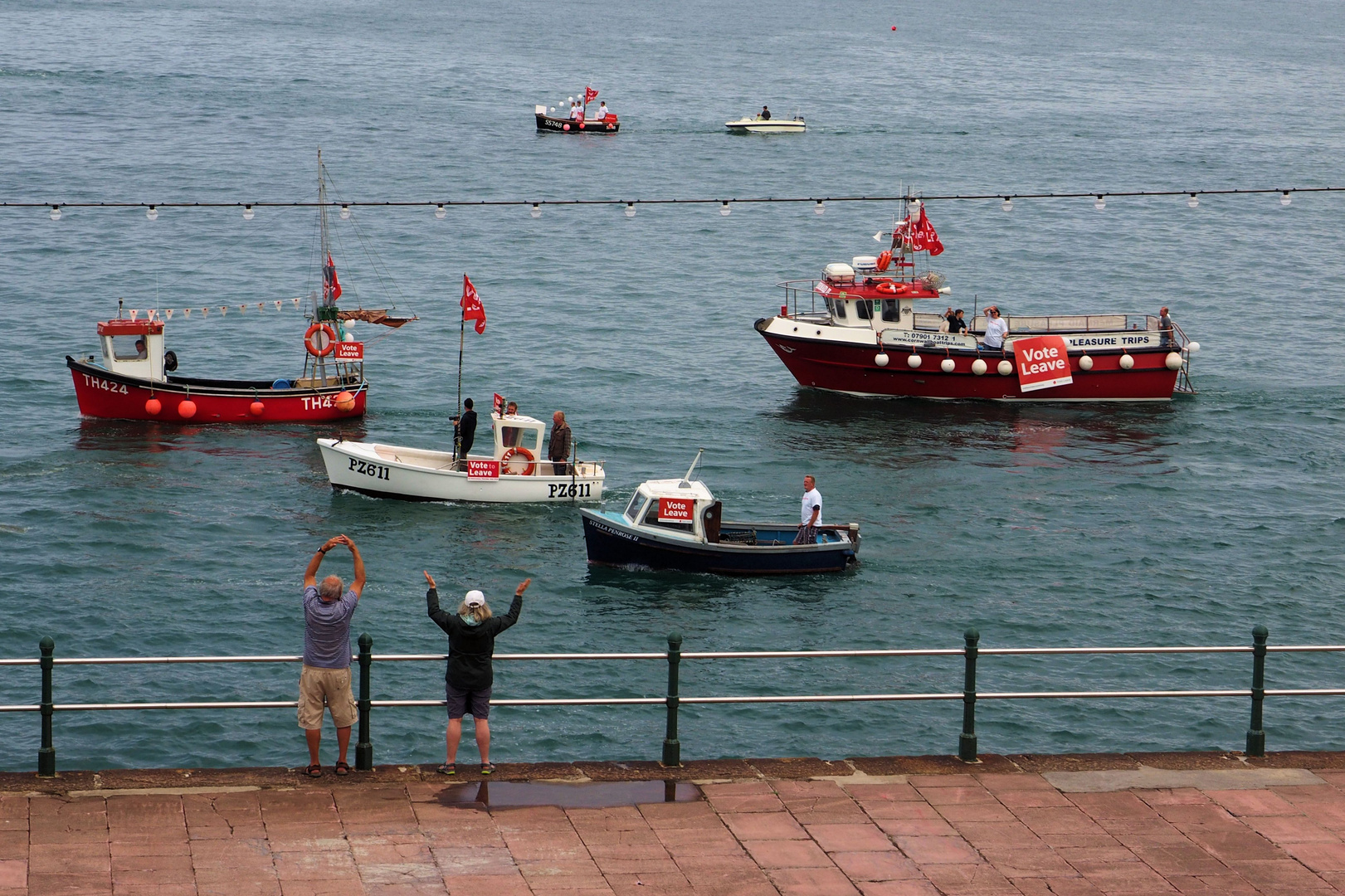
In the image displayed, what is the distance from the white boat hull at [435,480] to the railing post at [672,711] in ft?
71.5

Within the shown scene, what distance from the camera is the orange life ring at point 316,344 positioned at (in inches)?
1623

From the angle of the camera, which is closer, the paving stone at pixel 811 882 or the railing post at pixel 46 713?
the paving stone at pixel 811 882

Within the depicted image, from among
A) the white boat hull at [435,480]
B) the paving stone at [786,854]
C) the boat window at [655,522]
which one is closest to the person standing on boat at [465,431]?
the white boat hull at [435,480]

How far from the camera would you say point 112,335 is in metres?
40.6

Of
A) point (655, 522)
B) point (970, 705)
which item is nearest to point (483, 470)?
point (655, 522)

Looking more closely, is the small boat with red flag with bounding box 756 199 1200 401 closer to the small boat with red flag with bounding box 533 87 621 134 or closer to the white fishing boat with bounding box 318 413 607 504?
the white fishing boat with bounding box 318 413 607 504

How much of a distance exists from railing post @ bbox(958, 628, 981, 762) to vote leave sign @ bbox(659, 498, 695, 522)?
55.1 feet

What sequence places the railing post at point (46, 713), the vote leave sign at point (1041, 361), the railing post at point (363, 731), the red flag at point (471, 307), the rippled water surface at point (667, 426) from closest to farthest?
1. the railing post at point (46, 713)
2. the railing post at point (363, 731)
3. the rippled water surface at point (667, 426)
4. the red flag at point (471, 307)
5. the vote leave sign at point (1041, 361)

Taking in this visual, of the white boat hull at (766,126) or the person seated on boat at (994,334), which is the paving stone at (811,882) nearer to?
the person seated on boat at (994,334)

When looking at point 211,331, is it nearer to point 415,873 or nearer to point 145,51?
point 415,873

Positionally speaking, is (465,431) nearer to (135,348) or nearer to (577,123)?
(135,348)

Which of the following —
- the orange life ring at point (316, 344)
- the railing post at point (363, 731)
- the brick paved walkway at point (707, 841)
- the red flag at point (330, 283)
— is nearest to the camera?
the brick paved walkway at point (707, 841)

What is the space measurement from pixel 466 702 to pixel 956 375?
33270 mm

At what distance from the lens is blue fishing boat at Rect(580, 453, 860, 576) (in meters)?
30.4
